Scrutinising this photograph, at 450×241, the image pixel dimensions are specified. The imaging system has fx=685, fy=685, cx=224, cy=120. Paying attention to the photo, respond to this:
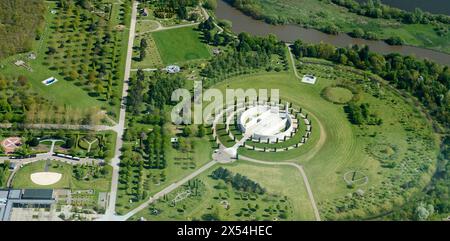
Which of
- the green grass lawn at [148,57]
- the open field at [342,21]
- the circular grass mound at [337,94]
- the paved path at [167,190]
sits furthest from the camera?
the open field at [342,21]

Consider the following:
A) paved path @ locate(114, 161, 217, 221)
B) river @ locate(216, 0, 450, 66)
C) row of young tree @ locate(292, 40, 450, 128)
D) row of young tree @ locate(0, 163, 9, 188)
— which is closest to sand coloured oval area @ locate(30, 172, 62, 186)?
row of young tree @ locate(0, 163, 9, 188)

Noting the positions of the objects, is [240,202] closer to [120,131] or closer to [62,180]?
[120,131]

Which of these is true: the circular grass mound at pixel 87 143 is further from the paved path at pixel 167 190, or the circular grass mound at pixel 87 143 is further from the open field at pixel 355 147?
the open field at pixel 355 147

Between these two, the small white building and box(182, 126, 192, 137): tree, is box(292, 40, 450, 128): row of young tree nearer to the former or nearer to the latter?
the small white building

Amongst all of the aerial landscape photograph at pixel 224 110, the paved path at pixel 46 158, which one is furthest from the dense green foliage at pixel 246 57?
the paved path at pixel 46 158

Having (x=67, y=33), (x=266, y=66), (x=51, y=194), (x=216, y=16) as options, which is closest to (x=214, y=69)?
(x=266, y=66)
